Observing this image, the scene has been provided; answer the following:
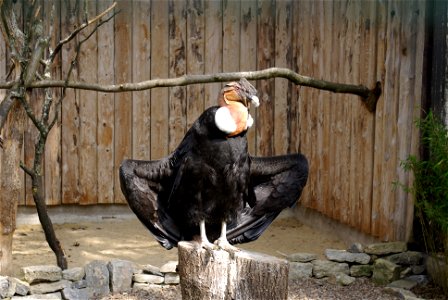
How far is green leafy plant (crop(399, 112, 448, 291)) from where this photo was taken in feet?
16.8

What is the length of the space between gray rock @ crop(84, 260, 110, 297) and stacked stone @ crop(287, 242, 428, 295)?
1.35 metres

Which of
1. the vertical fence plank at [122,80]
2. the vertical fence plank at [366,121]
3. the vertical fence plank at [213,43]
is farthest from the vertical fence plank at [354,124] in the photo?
the vertical fence plank at [122,80]

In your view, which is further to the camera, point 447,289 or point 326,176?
point 326,176

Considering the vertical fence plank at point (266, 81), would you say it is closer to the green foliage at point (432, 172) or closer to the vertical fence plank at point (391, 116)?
the vertical fence plank at point (391, 116)

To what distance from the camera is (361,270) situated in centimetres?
575

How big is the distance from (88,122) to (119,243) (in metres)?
1.26

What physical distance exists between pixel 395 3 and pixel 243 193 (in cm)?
238

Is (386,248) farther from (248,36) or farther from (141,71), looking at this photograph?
(141,71)

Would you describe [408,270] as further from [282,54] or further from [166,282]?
[282,54]

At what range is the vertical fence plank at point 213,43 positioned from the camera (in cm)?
742

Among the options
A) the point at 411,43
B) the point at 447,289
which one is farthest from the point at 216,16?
the point at 447,289

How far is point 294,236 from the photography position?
7.16 metres

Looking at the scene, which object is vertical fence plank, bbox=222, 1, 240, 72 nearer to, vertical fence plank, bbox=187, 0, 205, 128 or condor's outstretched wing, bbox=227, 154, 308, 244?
vertical fence plank, bbox=187, 0, 205, 128

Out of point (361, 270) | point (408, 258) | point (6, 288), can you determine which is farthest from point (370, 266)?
point (6, 288)
